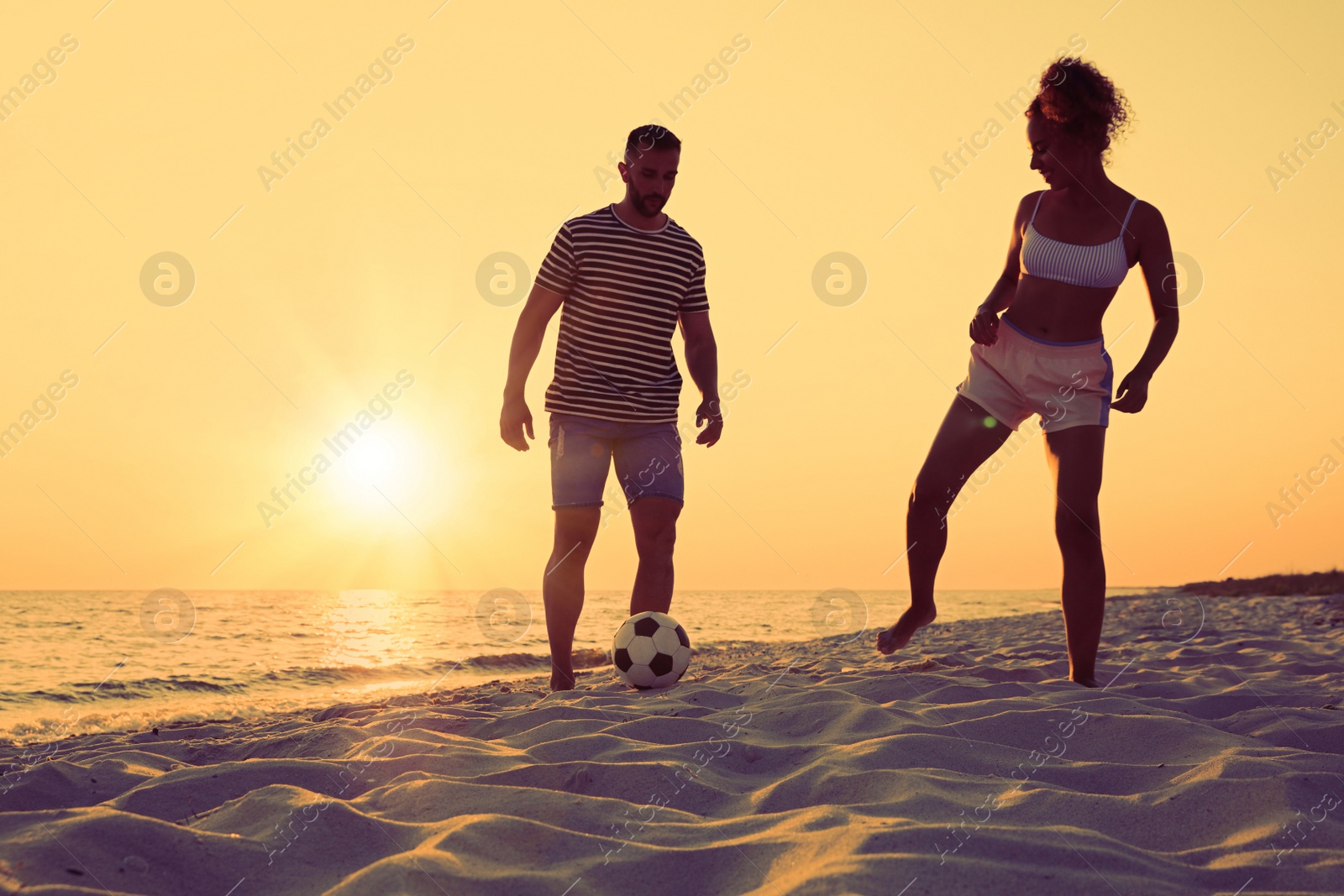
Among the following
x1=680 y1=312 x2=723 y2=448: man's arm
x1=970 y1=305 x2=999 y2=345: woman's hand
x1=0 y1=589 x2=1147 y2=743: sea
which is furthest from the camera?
x1=0 y1=589 x2=1147 y2=743: sea

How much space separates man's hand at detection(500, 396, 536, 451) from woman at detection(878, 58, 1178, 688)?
6.13ft

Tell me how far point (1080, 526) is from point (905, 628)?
2.70ft

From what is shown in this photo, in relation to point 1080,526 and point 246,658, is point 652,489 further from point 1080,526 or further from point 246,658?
point 246,658

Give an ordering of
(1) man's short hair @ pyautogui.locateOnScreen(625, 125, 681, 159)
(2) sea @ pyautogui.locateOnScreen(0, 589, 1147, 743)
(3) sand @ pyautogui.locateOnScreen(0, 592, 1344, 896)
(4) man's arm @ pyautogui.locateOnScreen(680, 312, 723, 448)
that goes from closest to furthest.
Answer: (3) sand @ pyautogui.locateOnScreen(0, 592, 1344, 896) < (1) man's short hair @ pyautogui.locateOnScreen(625, 125, 681, 159) < (4) man's arm @ pyautogui.locateOnScreen(680, 312, 723, 448) < (2) sea @ pyautogui.locateOnScreen(0, 589, 1147, 743)

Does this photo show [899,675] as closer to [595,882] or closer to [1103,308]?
[1103,308]

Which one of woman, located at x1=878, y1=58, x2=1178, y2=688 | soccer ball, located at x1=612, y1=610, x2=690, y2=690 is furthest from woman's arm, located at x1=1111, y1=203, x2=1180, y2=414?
soccer ball, located at x1=612, y1=610, x2=690, y2=690

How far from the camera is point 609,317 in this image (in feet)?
13.7

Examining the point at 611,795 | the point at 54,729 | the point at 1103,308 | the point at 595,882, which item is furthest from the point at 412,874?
the point at 54,729

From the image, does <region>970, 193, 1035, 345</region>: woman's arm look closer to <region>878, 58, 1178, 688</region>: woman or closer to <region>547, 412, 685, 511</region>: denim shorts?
<region>878, 58, 1178, 688</region>: woman

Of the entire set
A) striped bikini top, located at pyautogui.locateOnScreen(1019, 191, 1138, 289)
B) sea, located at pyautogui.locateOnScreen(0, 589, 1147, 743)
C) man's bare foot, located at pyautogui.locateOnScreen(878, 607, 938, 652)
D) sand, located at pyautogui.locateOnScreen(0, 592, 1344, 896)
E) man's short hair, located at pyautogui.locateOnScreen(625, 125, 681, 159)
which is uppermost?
man's short hair, located at pyautogui.locateOnScreen(625, 125, 681, 159)

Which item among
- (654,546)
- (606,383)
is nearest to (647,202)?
(606,383)

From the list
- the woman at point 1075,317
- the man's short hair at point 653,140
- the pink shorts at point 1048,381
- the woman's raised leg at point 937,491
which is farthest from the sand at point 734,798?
the man's short hair at point 653,140

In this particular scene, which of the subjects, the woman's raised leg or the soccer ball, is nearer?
the woman's raised leg

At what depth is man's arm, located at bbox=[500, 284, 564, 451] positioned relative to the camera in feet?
13.6
